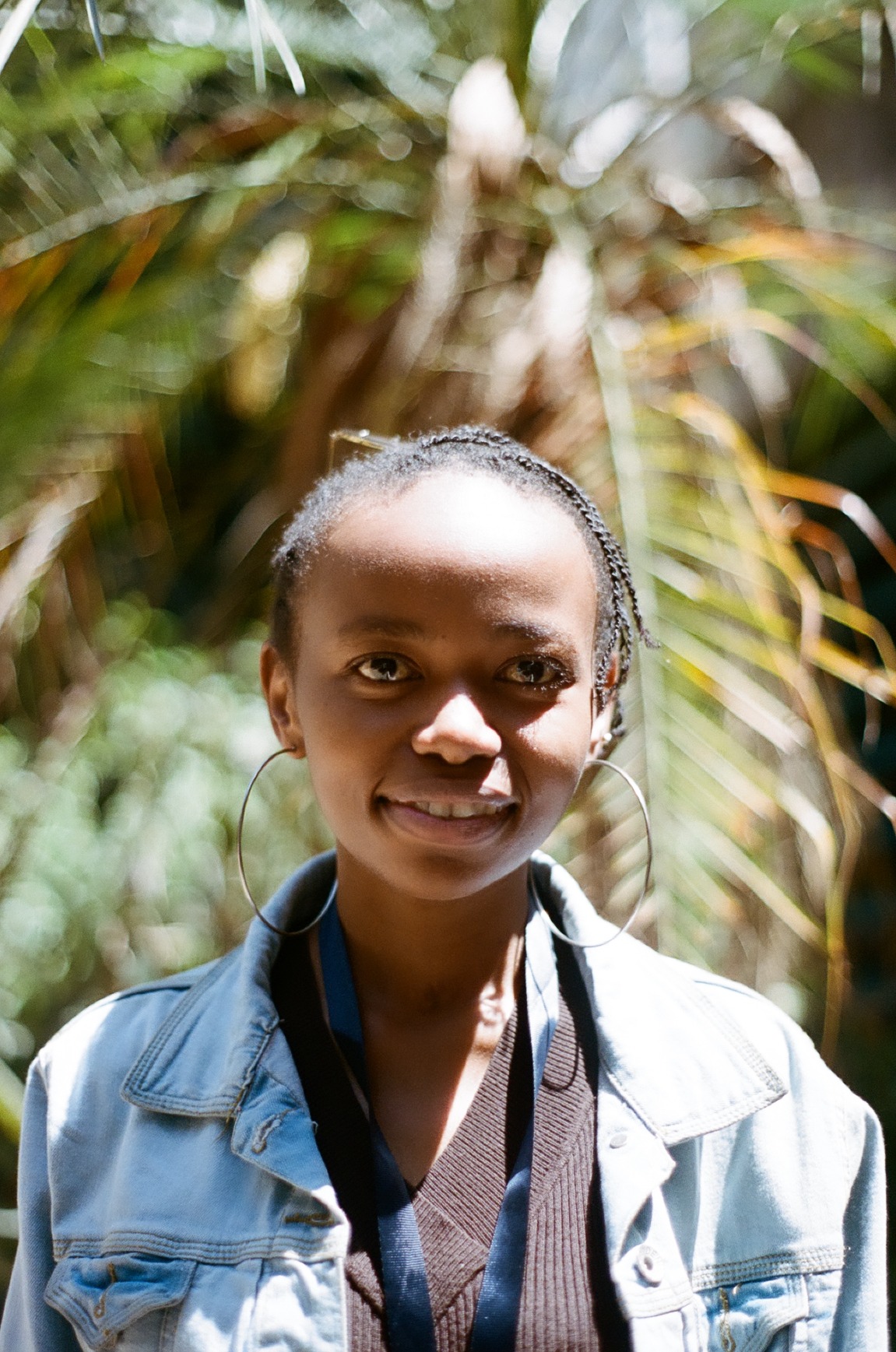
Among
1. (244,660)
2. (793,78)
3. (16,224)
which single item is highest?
(793,78)

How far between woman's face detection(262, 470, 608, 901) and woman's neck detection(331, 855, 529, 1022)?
0.35ft

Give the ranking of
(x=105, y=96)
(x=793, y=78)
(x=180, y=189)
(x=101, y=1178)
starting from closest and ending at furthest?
(x=101, y=1178) → (x=105, y=96) → (x=180, y=189) → (x=793, y=78)

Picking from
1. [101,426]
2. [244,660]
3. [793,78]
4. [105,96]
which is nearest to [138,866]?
[244,660]

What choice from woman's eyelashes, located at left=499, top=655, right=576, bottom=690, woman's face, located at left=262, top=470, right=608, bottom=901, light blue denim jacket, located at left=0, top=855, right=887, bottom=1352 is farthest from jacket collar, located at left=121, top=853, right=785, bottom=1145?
woman's eyelashes, located at left=499, top=655, right=576, bottom=690

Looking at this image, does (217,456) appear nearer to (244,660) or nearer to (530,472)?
(244,660)

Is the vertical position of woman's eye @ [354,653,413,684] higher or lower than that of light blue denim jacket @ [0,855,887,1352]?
higher

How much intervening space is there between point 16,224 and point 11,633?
0.89 meters

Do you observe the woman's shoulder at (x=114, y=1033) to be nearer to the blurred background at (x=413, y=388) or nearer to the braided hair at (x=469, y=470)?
the braided hair at (x=469, y=470)

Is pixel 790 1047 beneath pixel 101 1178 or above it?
above

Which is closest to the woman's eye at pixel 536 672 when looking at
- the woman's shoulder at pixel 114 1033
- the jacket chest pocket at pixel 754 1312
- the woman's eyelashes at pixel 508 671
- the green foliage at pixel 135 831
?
the woman's eyelashes at pixel 508 671

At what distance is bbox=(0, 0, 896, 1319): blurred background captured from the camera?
2.33 meters

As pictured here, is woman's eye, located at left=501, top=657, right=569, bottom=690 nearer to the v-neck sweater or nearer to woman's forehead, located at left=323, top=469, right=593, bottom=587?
woman's forehead, located at left=323, top=469, right=593, bottom=587

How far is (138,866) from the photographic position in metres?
2.74

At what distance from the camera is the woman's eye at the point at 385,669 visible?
1.21 meters
